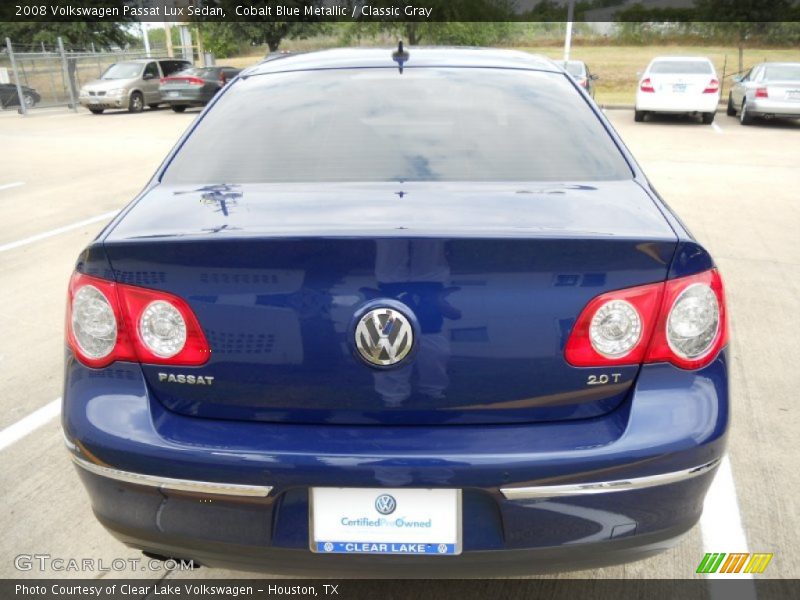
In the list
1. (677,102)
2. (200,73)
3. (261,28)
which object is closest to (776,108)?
(677,102)

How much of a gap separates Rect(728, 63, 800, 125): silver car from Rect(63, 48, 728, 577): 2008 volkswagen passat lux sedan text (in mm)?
16652

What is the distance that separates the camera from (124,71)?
941 inches

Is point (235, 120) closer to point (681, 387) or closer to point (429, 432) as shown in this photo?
point (429, 432)

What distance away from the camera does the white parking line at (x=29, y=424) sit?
11.4 feet

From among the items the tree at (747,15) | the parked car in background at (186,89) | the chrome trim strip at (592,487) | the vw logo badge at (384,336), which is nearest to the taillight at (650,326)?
the chrome trim strip at (592,487)

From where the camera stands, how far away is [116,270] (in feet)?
6.23

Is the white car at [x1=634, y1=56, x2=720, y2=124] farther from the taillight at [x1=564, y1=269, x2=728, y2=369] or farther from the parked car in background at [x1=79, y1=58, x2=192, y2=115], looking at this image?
the taillight at [x1=564, y1=269, x2=728, y2=369]

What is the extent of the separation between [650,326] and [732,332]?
3181mm

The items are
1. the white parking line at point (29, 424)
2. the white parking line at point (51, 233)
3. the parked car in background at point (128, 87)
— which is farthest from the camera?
the parked car in background at point (128, 87)

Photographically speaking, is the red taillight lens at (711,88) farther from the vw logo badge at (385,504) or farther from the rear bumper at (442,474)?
the vw logo badge at (385,504)

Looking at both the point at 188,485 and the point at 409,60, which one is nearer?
the point at 188,485

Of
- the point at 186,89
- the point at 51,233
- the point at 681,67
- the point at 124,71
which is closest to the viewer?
the point at 51,233

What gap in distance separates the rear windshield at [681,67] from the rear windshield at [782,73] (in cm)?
123

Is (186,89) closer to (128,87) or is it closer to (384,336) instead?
(128,87)
